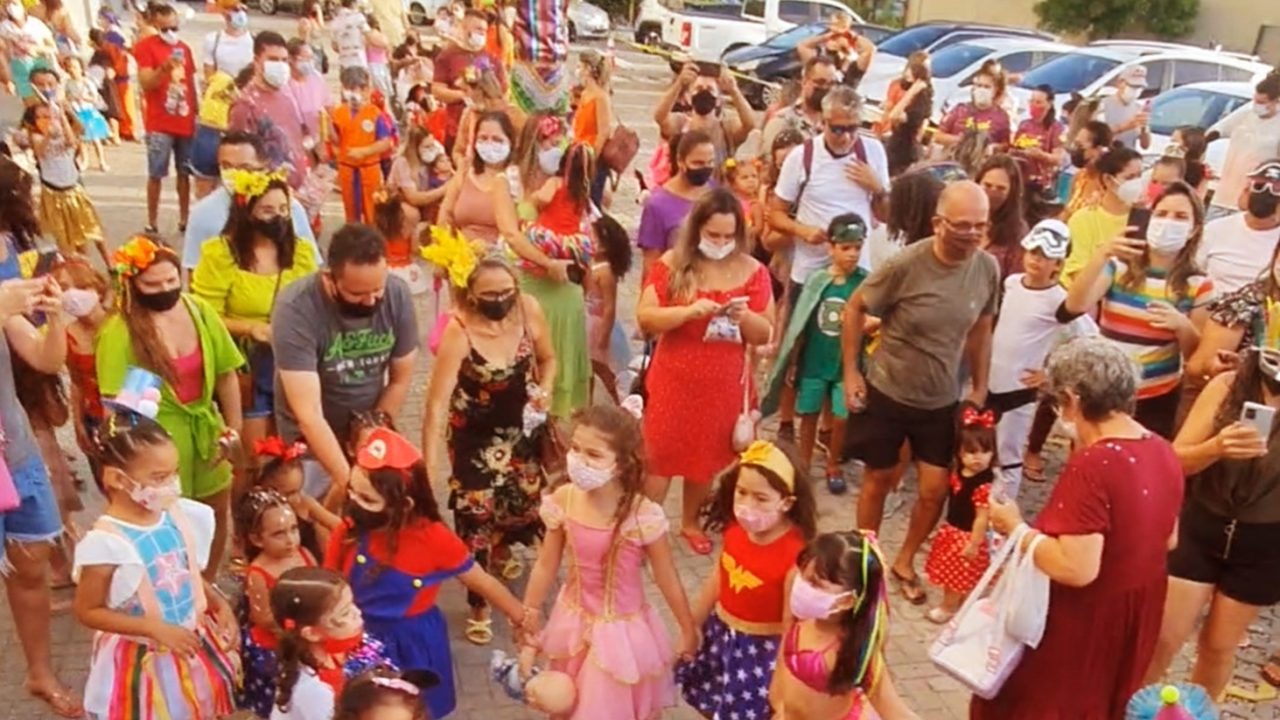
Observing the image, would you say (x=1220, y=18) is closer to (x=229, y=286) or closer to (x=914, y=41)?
(x=914, y=41)

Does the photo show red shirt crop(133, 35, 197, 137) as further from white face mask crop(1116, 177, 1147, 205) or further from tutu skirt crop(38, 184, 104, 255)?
white face mask crop(1116, 177, 1147, 205)

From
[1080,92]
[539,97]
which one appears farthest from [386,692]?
[1080,92]

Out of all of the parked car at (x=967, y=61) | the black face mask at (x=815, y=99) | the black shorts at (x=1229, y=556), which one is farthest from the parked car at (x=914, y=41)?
the black shorts at (x=1229, y=556)

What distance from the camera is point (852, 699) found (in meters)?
3.13

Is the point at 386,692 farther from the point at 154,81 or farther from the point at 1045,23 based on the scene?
the point at 1045,23

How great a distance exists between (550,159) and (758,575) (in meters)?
3.25

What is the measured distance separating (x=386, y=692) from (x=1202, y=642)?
124 inches

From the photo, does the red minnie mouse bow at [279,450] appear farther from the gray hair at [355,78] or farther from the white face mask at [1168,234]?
the gray hair at [355,78]

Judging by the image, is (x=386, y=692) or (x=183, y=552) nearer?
(x=386, y=692)

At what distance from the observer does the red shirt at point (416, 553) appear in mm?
3572

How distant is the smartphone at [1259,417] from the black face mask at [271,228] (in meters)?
3.86

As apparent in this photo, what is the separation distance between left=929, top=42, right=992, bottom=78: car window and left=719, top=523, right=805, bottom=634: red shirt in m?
14.1

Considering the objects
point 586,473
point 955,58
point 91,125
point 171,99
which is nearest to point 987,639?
point 586,473

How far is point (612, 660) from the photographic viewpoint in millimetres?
3648
